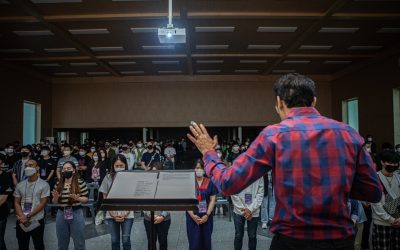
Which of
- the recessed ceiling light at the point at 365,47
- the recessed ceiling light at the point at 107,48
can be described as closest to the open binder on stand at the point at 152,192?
the recessed ceiling light at the point at 107,48

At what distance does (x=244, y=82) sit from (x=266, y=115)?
7.70 feet

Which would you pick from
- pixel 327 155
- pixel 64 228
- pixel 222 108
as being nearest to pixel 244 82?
pixel 222 108

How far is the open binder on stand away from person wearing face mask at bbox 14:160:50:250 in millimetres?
Result: 3400

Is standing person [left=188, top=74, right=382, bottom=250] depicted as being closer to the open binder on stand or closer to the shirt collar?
the shirt collar

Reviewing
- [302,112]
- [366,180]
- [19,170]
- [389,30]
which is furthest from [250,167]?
[389,30]

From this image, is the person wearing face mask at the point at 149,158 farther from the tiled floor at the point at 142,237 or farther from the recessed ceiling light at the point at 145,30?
the recessed ceiling light at the point at 145,30

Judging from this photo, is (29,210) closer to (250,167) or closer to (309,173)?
(250,167)

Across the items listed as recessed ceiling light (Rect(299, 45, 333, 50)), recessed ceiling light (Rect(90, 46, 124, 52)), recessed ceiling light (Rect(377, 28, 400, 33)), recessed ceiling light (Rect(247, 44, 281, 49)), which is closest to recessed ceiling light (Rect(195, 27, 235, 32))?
recessed ceiling light (Rect(247, 44, 281, 49))

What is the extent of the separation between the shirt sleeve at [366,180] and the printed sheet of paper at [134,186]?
1.22 meters

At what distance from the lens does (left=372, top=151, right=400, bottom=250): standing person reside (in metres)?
4.31

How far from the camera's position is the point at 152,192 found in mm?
2275

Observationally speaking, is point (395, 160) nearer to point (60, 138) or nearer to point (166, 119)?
point (166, 119)

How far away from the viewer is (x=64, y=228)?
5070 mm

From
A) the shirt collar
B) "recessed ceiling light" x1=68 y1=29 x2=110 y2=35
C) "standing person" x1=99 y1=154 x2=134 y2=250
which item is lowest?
"standing person" x1=99 y1=154 x2=134 y2=250
